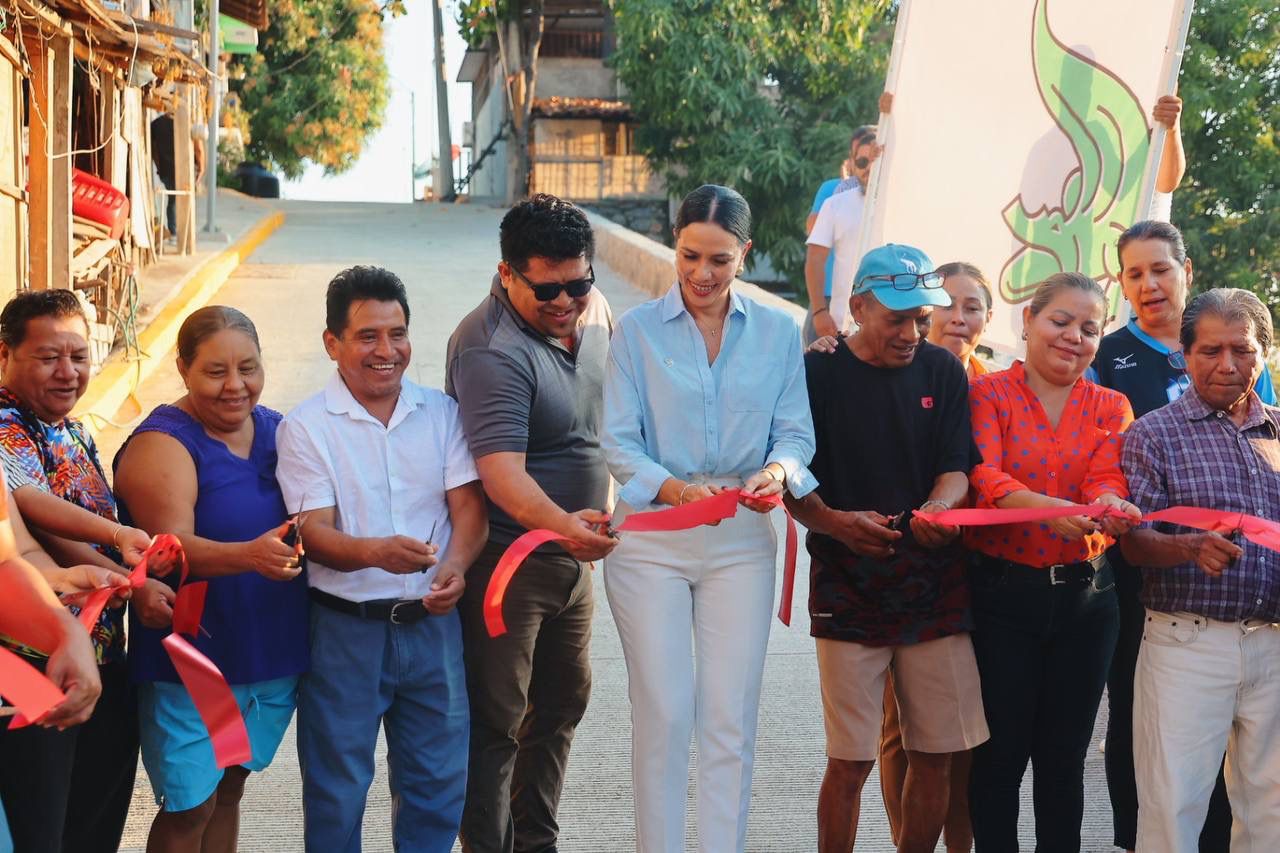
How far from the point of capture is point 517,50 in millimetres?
26875

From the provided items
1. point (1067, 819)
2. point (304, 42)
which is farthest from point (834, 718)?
point (304, 42)

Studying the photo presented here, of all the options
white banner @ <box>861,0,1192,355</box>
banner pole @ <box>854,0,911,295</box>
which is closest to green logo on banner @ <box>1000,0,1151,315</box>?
white banner @ <box>861,0,1192,355</box>

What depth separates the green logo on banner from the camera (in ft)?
19.3

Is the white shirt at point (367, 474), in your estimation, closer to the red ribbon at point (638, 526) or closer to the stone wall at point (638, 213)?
the red ribbon at point (638, 526)

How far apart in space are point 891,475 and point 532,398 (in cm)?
108

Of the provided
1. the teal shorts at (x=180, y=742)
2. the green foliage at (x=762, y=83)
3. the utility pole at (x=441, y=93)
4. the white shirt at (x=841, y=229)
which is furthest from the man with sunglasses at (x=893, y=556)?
the utility pole at (x=441, y=93)

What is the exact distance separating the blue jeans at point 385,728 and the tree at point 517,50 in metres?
22.7

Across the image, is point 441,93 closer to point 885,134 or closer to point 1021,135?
point 885,134

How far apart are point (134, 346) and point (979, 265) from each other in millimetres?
7293

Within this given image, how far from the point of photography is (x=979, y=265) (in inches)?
252

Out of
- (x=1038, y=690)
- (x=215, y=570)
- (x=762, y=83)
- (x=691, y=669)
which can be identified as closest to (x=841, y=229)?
(x=1038, y=690)

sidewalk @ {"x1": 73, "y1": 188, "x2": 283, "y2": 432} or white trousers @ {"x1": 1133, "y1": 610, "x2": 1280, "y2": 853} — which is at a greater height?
sidewalk @ {"x1": 73, "y1": 188, "x2": 283, "y2": 432}

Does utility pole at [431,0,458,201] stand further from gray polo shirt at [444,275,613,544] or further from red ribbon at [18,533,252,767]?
red ribbon at [18,533,252,767]

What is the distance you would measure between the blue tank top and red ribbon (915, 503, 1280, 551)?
1.78 meters
